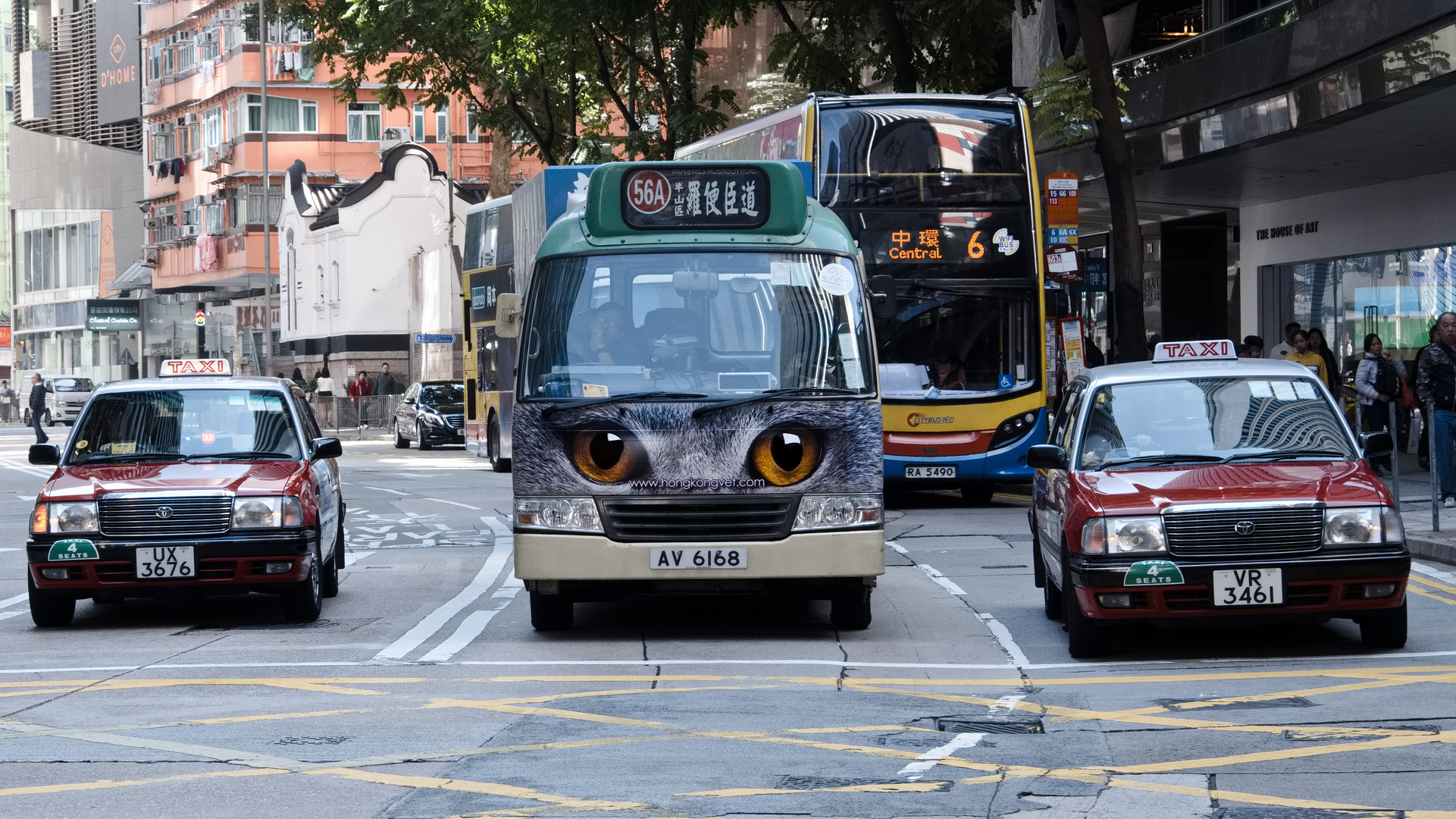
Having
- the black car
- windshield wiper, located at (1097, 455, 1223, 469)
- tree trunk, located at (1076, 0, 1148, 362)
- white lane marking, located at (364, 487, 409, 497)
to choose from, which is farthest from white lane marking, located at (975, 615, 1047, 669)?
the black car

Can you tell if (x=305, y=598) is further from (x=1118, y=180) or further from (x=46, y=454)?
(x=1118, y=180)

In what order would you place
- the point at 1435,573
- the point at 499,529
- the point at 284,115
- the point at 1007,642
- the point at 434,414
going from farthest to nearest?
the point at 284,115
the point at 434,414
the point at 499,529
the point at 1435,573
the point at 1007,642

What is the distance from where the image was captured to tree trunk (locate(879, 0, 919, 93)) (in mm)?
29219

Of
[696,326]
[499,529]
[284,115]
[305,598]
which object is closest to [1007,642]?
[696,326]

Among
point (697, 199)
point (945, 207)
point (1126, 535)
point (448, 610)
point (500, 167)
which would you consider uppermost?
point (500, 167)

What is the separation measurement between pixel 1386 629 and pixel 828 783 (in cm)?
467

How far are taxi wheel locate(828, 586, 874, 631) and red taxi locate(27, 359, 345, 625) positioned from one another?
3.39 meters

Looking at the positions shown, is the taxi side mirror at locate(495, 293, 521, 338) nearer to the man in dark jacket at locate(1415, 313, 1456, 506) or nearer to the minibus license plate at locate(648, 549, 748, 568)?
the minibus license plate at locate(648, 549, 748, 568)

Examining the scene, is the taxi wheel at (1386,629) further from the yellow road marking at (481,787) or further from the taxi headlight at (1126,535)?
the yellow road marking at (481,787)

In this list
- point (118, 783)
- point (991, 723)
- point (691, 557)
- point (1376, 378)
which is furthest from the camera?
point (1376, 378)

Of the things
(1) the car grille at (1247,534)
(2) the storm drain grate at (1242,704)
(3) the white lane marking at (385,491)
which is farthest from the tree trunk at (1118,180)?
(2) the storm drain grate at (1242,704)

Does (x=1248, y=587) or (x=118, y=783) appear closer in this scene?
(x=118, y=783)

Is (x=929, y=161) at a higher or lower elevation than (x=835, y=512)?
higher

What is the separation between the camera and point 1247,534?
34.5ft
